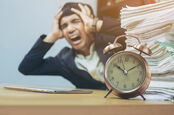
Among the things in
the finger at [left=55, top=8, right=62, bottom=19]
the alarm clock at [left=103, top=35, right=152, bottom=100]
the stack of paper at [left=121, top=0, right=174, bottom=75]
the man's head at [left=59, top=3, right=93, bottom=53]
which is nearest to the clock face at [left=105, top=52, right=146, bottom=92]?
the alarm clock at [left=103, top=35, right=152, bottom=100]

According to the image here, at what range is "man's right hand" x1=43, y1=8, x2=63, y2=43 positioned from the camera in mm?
1650

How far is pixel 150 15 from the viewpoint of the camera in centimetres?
77

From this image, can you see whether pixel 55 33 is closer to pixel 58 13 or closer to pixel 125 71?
pixel 58 13

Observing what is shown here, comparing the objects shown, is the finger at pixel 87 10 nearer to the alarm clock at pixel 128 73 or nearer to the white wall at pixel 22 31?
the white wall at pixel 22 31

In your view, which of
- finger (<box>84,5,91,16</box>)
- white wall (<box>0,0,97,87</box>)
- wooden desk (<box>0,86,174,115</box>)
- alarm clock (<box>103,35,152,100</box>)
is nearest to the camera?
wooden desk (<box>0,86,174,115</box>)

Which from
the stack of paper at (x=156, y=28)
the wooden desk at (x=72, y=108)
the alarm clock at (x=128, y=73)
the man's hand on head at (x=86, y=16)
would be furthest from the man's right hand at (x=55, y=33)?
the wooden desk at (x=72, y=108)

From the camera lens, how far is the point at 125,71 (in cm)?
66

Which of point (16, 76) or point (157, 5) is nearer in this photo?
point (157, 5)

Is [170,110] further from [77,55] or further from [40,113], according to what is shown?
[77,55]

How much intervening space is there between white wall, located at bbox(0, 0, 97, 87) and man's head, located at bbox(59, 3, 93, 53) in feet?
0.21

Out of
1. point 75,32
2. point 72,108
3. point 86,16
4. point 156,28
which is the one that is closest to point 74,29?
point 75,32

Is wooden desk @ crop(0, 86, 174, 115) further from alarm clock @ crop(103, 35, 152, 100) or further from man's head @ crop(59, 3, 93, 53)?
man's head @ crop(59, 3, 93, 53)

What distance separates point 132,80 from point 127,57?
8 cm

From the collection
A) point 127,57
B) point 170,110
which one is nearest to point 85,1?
point 127,57
